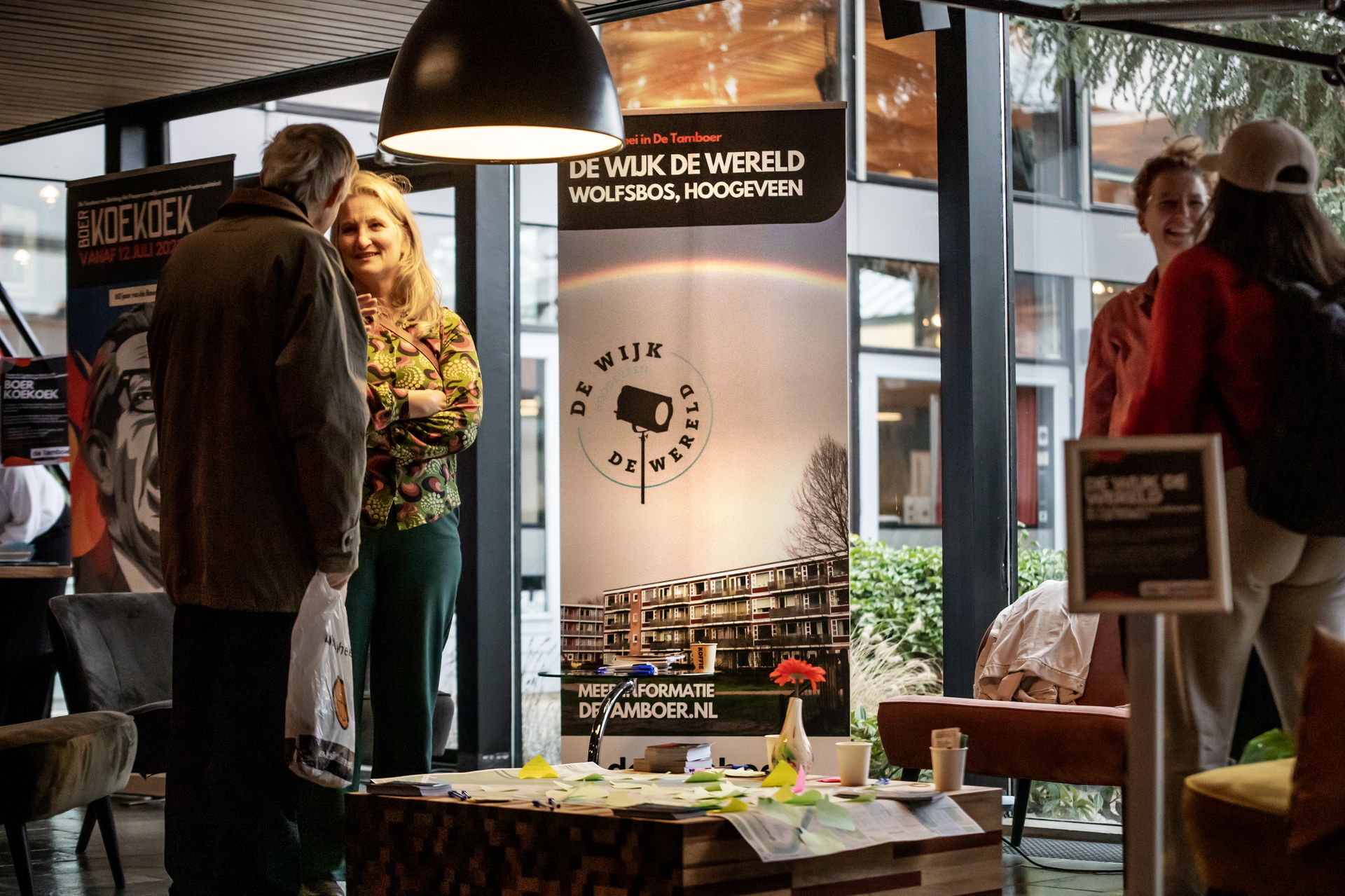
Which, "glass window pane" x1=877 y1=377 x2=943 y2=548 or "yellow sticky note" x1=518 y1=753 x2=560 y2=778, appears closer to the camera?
"yellow sticky note" x1=518 y1=753 x2=560 y2=778

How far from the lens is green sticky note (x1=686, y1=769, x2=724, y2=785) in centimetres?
309

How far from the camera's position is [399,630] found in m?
3.37

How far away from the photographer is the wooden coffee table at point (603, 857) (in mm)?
2566

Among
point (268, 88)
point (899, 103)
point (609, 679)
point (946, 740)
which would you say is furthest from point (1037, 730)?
point (268, 88)

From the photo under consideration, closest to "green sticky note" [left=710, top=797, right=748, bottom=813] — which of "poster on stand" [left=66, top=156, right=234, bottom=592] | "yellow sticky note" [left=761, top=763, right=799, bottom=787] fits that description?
"yellow sticky note" [left=761, top=763, right=799, bottom=787]

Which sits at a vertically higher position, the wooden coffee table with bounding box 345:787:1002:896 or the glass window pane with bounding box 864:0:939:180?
the glass window pane with bounding box 864:0:939:180

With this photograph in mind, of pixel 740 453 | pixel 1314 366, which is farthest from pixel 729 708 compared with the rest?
pixel 1314 366

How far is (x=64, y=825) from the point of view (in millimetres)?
4879

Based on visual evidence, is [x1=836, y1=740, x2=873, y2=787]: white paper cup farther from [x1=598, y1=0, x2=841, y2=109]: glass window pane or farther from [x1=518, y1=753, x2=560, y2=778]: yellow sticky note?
[x1=598, y1=0, x2=841, y2=109]: glass window pane

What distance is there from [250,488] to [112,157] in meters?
4.37

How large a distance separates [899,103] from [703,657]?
214cm

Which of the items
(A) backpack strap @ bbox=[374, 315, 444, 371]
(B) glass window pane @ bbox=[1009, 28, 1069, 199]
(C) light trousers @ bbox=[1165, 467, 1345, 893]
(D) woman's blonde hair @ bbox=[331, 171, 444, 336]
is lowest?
(C) light trousers @ bbox=[1165, 467, 1345, 893]

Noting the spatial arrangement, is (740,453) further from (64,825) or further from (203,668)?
(64,825)

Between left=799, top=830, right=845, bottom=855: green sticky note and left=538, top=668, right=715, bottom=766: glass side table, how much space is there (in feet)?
3.53
